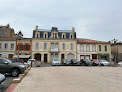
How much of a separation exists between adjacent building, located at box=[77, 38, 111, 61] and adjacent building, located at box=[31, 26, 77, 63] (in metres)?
1.59

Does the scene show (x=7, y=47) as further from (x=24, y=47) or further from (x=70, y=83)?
(x=70, y=83)

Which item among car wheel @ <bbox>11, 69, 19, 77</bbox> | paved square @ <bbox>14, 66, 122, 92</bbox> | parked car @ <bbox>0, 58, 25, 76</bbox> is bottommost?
paved square @ <bbox>14, 66, 122, 92</bbox>

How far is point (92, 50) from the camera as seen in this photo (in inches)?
1544

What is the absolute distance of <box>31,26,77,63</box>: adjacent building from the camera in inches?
1486

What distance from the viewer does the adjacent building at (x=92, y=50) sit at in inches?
1532

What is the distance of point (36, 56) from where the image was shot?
37750mm

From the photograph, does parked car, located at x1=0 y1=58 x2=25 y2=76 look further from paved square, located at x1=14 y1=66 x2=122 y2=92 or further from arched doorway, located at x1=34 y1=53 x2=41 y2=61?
arched doorway, located at x1=34 y1=53 x2=41 y2=61

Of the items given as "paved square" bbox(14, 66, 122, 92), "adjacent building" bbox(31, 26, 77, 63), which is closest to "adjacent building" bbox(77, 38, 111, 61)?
"adjacent building" bbox(31, 26, 77, 63)

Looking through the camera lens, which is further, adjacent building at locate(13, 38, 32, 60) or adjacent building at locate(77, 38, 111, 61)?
adjacent building at locate(77, 38, 111, 61)

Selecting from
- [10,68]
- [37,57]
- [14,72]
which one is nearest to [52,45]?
[37,57]

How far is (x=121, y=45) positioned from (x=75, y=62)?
2338 centimetres

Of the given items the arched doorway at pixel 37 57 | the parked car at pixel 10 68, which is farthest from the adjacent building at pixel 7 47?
Answer: the parked car at pixel 10 68

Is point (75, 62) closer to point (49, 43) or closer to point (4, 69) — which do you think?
point (49, 43)

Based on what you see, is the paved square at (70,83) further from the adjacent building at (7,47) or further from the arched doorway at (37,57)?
the adjacent building at (7,47)
